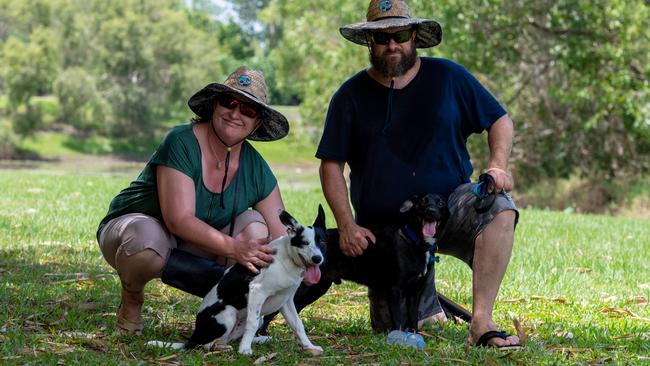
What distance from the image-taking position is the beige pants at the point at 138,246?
4605 millimetres

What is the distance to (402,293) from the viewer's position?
478cm

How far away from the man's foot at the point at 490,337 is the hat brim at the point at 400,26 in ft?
5.66

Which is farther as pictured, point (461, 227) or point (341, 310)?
point (341, 310)

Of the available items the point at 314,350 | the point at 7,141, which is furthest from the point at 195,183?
the point at 7,141

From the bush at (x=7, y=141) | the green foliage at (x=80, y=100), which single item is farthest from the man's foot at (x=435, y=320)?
the green foliage at (x=80, y=100)

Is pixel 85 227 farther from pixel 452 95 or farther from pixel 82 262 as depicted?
pixel 452 95

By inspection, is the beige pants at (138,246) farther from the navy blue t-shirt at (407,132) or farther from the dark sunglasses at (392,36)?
the dark sunglasses at (392,36)

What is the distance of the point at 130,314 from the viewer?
4.84m

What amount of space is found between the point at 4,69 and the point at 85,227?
32.1 meters

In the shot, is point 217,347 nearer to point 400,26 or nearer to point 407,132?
point 407,132

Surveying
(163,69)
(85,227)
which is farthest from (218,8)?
(85,227)

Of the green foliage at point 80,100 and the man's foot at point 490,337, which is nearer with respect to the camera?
the man's foot at point 490,337

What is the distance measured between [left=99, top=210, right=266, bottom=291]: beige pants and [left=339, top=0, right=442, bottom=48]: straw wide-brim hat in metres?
1.35

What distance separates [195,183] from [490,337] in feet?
5.82
